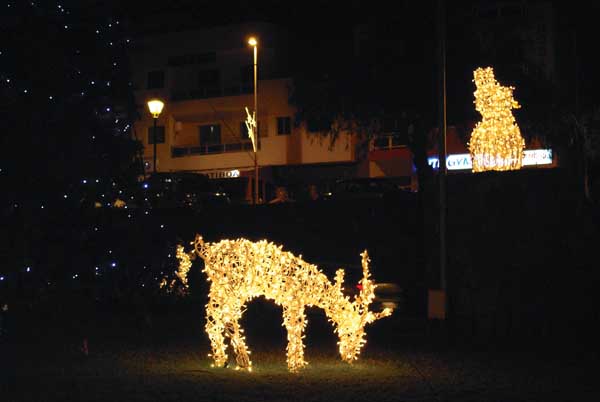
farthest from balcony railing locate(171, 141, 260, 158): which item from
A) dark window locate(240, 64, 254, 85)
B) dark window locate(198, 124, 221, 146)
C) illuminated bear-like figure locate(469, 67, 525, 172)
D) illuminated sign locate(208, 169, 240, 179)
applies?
illuminated bear-like figure locate(469, 67, 525, 172)

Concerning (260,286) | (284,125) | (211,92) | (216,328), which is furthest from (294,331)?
(211,92)

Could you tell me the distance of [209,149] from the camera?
187 feet

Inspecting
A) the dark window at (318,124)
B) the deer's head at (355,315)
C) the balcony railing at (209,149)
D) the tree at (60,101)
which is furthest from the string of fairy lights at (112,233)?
the balcony railing at (209,149)

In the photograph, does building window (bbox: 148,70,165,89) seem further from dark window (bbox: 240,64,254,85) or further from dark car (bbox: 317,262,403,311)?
dark car (bbox: 317,262,403,311)

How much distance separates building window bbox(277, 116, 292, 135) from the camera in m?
53.5

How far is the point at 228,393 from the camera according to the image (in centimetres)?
1212

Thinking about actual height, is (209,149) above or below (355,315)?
above

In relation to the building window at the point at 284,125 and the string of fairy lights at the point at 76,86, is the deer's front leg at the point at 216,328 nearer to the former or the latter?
the string of fairy lights at the point at 76,86

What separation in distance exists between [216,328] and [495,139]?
10.3 metres

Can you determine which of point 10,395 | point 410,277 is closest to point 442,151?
point 410,277

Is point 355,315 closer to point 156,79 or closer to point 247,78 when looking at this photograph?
point 247,78

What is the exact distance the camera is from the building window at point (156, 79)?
190 ft

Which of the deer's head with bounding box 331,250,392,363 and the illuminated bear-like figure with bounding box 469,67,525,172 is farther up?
the illuminated bear-like figure with bounding box 469,67,525,172

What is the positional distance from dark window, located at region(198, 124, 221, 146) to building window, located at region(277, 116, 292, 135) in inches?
195
